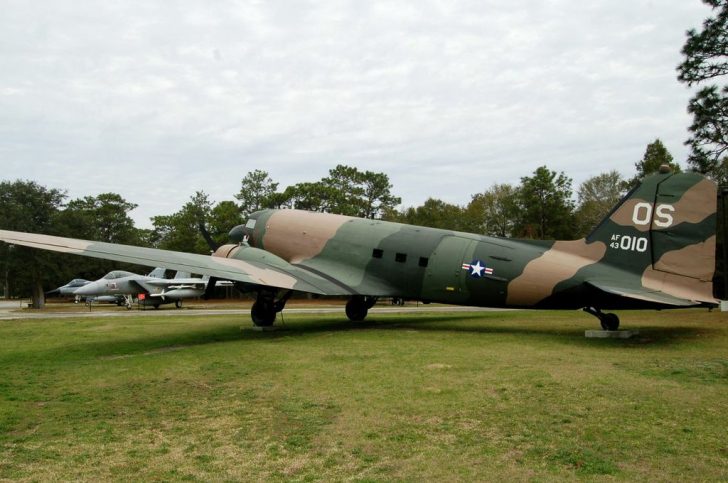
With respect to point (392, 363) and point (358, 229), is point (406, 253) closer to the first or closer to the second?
point (358, 229)

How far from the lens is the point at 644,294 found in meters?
13.2

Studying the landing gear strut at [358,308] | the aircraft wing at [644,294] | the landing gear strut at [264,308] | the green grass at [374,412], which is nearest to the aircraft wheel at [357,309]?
the landing gear strut at [358,308]

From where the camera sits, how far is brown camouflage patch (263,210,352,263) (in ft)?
66.4

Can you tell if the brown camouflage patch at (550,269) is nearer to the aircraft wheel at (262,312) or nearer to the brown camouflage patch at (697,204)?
the brown camouflage patch at (697,204)

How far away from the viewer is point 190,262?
1617 cm

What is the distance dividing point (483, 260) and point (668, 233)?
4965 mm

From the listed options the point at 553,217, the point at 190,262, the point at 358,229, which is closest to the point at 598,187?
the point at 553,217

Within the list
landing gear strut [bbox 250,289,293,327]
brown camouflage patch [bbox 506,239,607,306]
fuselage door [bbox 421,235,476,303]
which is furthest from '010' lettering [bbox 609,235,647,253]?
landing gear strut [bbox 250,289,293,327]

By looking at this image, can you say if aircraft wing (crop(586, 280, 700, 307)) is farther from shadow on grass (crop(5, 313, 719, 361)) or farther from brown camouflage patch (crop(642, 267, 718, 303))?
shadow on grass (crop(5, 313, 719, 361))

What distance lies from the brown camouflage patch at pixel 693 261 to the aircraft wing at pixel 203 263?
9.35 metres

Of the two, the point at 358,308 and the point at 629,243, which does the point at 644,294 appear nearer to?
the point at 629,243

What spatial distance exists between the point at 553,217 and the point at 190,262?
5029cm

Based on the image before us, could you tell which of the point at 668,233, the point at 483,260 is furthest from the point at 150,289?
the point at 668,233

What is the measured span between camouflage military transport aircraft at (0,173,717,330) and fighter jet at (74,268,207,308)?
63.4 feet
